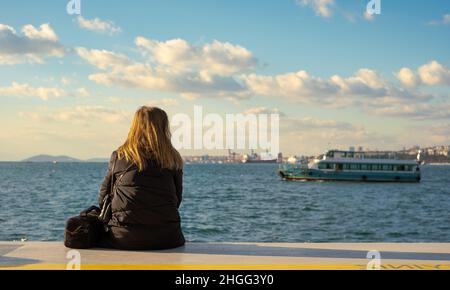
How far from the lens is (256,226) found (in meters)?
26.3

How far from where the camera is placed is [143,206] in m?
5.20

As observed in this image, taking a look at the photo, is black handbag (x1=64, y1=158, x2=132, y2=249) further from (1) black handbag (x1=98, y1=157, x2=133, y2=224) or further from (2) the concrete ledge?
(2) the concrete ledge

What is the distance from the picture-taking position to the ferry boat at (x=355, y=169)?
7150 centimetres

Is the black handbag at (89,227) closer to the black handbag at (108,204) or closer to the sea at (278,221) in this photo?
the black handbag at (108,204)

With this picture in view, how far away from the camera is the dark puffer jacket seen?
5.19 meters

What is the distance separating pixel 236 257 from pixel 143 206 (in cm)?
99

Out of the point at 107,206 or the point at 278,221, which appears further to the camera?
the point at 278,221

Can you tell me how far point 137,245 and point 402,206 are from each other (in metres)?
38.4

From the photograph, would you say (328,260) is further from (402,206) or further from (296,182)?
(296,182)

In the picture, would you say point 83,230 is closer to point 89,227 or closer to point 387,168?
point 89,227

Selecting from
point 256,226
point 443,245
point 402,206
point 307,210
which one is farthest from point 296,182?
point 443,245

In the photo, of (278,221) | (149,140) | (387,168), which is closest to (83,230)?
(149,140)

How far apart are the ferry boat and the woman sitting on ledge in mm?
67765

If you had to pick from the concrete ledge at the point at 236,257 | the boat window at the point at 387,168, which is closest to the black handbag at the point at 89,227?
the concrete ledge at the point at 236,257
